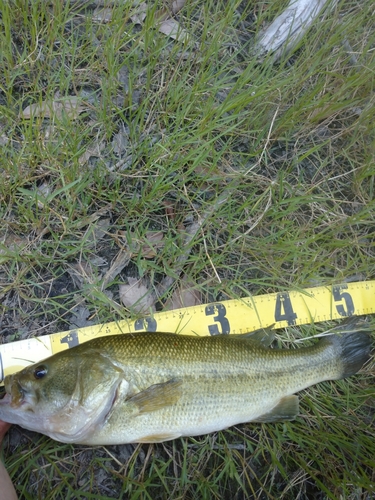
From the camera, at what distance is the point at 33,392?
2.23 m

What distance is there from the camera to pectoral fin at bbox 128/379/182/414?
2283 mm

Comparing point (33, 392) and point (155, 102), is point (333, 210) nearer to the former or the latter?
point (155, 102)

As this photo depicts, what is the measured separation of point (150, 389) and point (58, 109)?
2333mm

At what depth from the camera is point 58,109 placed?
3.08 metres

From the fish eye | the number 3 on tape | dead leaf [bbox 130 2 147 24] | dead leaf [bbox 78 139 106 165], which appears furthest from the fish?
dead leaf [bbox 130 2 147 24]

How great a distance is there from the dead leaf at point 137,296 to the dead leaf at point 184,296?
→ 0.49ft

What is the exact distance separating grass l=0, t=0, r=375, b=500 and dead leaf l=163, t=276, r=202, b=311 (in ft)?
0.27

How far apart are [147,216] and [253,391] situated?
159 cm

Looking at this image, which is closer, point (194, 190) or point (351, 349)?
point (351, 349)

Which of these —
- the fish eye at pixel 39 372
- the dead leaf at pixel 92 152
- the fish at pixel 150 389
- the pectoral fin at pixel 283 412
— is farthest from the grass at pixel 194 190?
the fish eye at pixel 39 372

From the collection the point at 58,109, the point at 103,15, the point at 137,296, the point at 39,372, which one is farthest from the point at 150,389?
the point at 103,15

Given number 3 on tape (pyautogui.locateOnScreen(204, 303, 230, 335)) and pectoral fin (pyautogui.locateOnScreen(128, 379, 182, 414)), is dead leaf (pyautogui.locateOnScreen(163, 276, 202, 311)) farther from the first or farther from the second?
pectoral fin (pyautogui.locateOnScreen(128, 379, 182, 414))

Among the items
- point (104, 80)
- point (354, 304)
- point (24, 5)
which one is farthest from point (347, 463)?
point (24, 5)

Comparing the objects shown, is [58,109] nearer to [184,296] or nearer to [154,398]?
[184,296]
